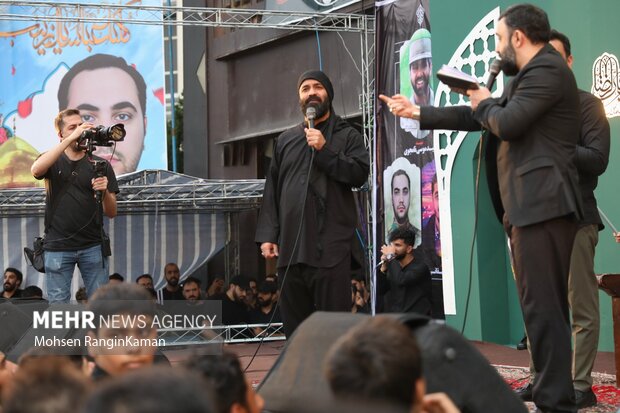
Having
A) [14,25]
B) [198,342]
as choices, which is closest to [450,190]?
[198,342]

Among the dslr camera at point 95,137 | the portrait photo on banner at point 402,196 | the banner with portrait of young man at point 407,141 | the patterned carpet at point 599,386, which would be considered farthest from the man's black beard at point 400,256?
the dslr camera at point 95,137

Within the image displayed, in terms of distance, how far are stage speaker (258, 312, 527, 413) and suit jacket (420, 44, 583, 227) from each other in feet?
3.53

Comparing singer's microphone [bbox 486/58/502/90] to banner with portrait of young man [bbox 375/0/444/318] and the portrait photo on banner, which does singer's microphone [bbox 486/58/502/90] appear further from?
the portrait photo on banner

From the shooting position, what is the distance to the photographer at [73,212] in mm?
6879

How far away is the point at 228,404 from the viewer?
9.26 feet

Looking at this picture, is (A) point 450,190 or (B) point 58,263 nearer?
(B) point 58,263

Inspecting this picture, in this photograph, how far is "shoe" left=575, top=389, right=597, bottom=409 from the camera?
17.7 ft

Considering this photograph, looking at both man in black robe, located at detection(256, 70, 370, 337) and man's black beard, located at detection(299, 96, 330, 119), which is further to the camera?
man's black beard, located at detection(299, 96, 330, 119)

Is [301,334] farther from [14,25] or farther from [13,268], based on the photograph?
[14,25]

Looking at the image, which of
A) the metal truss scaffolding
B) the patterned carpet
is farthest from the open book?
the metal truss scaffolding

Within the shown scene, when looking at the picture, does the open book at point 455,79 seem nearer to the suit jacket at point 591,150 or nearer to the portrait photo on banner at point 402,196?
the suit jacket at point 591,150

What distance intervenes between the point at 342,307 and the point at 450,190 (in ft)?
18.6

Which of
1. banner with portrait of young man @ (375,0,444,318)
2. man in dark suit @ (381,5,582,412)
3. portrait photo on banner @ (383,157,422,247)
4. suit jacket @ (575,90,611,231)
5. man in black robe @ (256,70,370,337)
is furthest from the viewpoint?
portrait photo on banner @ (383,157,422,247)

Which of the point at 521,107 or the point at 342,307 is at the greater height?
the point at 521,107
